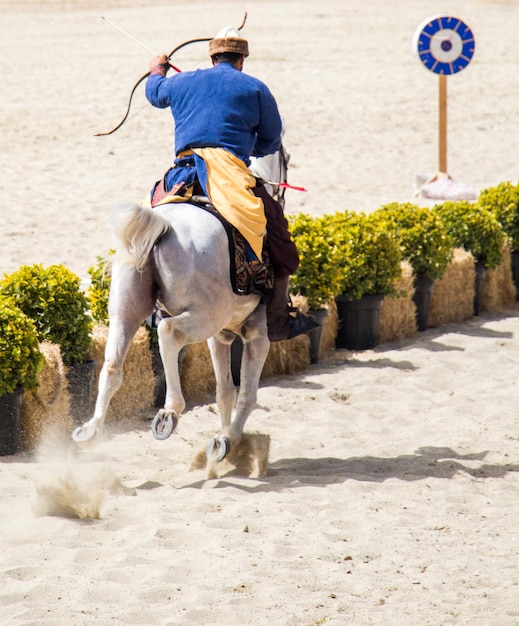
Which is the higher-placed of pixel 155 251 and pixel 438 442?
pixel 155 251

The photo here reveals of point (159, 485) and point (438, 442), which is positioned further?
Answer: point (438, 442)

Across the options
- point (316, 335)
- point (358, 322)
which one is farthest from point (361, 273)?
point (316, 335)

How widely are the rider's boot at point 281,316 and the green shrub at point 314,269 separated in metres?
2.01

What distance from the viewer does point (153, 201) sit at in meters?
6.36

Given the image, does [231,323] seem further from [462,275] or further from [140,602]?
[462,275]

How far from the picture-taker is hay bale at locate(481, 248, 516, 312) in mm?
11391

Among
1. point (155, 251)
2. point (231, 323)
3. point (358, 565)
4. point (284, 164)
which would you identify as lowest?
point (358, 565)

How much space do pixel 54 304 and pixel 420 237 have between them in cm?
428

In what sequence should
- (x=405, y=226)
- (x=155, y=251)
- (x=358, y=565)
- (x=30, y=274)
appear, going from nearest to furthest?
(x=358, y=565)
(x=155, y=251)
(x=30, y=274)
(x=405, y=226)

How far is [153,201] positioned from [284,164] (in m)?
1.15

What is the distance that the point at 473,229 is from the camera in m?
11.1

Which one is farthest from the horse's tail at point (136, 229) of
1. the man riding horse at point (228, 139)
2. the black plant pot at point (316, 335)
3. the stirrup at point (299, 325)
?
the black plant pot at point (316, 335)

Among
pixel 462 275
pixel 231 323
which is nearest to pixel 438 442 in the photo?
pixel 231 323

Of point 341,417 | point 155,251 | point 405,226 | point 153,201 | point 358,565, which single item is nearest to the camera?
point 358,565
